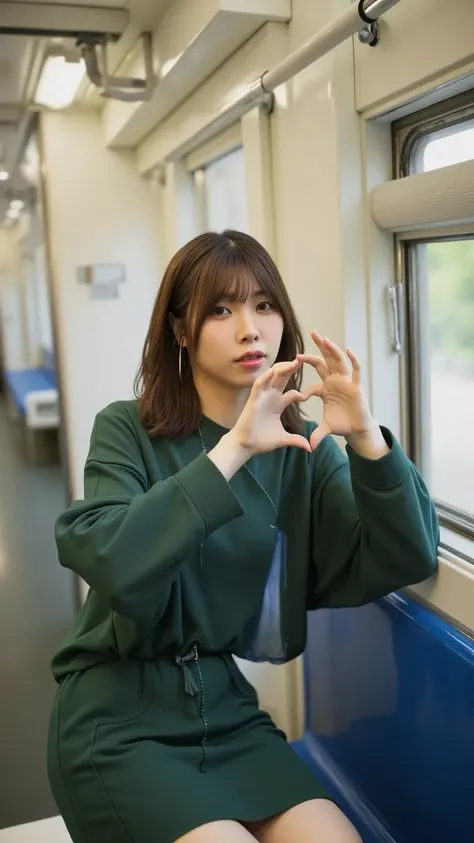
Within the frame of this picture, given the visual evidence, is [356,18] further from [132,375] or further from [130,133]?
[132,375]

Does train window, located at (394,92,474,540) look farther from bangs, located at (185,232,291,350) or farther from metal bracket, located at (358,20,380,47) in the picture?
bangs, located at (185,232,291,350)

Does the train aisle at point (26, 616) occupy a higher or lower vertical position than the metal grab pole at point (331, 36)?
lower

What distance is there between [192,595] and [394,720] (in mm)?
485

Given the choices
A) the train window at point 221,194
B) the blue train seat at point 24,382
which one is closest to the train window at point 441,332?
the train window at point 221,194

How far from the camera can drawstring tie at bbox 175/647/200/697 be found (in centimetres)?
142

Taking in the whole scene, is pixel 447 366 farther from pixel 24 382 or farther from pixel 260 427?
pixel 24 382

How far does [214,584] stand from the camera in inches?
56.7

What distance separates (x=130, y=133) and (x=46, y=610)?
6.58 ft

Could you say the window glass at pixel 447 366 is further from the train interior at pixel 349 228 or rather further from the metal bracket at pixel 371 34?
the metal bracket at pixel 371 34

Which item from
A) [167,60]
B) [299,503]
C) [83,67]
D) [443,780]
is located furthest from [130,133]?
[443,780]

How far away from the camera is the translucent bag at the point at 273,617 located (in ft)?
5.02

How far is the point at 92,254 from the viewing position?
3604mm

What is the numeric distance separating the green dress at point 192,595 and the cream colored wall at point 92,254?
86.6 inches

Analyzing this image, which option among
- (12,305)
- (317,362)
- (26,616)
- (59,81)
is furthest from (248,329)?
(12,305)
